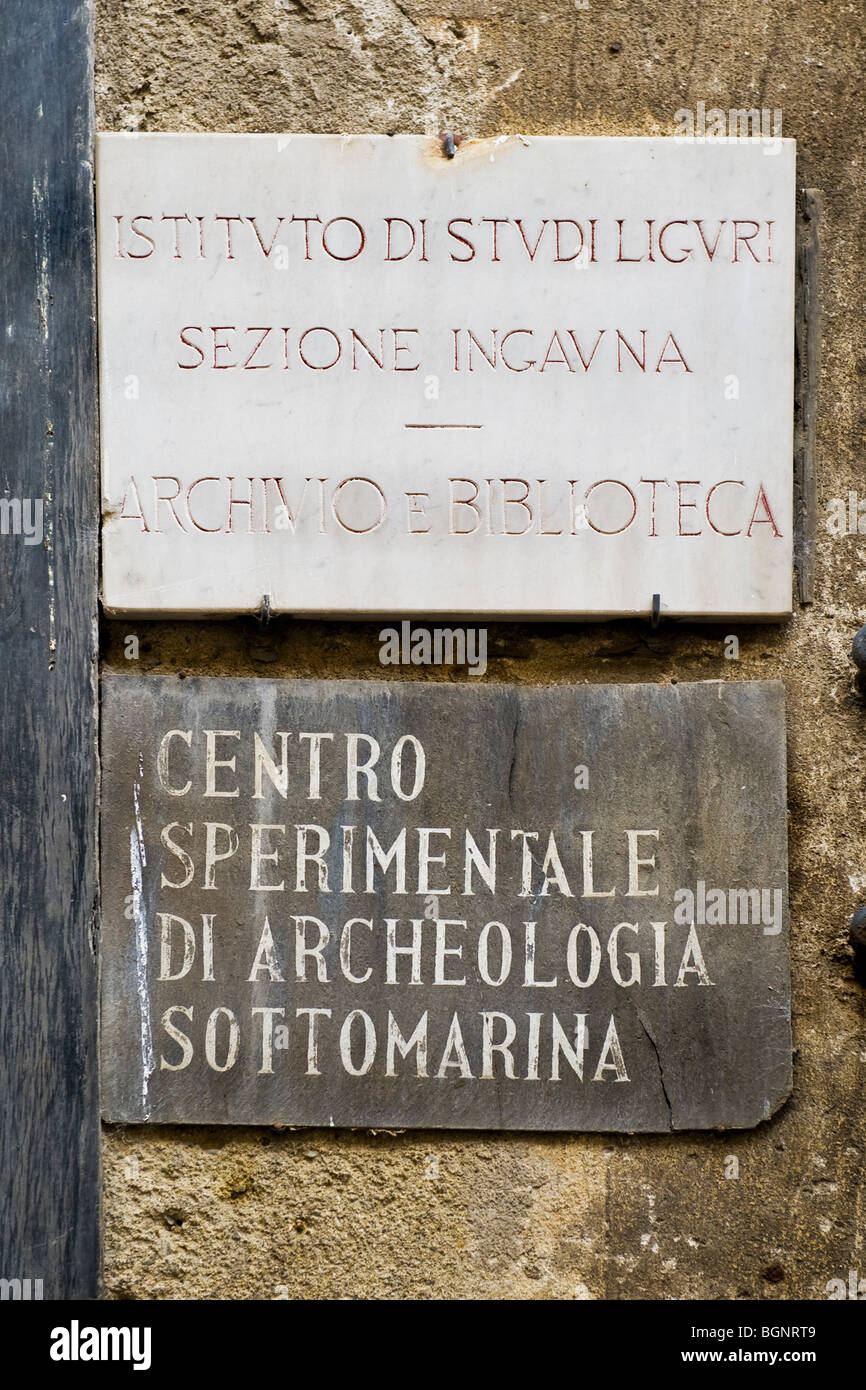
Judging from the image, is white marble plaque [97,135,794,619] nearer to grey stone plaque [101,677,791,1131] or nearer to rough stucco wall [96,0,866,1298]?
rough stucco wall [96,0,866,1298]

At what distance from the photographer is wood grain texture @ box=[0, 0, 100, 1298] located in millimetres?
3111

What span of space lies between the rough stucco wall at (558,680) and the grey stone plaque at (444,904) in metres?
0.09

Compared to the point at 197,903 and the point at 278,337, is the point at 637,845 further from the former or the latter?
the point at 278,337

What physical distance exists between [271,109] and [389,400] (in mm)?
748

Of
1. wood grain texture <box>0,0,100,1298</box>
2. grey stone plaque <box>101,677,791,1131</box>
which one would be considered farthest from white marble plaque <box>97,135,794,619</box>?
grey stone plaque <box>101,677,791,1131</box>

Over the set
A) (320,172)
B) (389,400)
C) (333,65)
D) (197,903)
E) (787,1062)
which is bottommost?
(787,1062)

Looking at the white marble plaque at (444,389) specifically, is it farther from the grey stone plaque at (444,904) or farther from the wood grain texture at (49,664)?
the grey stone plaque at (444,904)

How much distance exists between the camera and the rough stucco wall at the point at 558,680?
312cm

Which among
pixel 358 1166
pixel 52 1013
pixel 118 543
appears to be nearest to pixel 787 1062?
pixel 358 1166

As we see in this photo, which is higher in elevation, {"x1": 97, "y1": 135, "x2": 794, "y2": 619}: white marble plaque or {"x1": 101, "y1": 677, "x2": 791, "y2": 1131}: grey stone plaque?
{"x1": 97, "y1": 135, "x2": 794, "y2": 619}: white marble plaque

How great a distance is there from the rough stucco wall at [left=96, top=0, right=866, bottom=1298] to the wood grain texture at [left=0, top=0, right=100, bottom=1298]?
0.10m

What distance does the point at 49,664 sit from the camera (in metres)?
3.19

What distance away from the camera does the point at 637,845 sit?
316 cm

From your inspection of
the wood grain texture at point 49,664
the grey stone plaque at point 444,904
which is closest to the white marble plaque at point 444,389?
the wood grain texture at point 49,664
